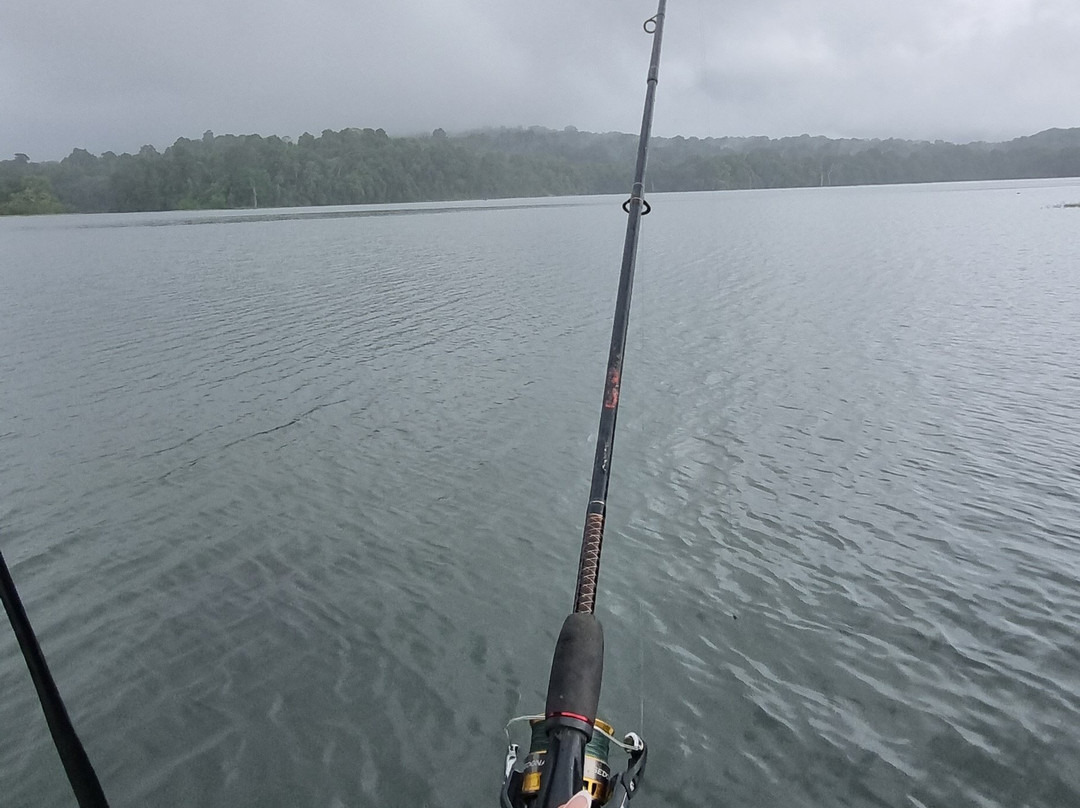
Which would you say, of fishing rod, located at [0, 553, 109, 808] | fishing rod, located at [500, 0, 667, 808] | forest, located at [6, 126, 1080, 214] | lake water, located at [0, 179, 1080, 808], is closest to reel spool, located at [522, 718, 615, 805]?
fishing rod, located at [500, 0, 667, 808]

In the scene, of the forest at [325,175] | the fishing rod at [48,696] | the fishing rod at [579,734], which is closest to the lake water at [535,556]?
the fishing rod at [579,734]

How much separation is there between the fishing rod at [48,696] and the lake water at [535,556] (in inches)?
145

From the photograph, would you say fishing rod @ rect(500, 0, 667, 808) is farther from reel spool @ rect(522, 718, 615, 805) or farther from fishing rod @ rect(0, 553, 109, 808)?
fishing rod @ rect(0, 553, 109, 808)

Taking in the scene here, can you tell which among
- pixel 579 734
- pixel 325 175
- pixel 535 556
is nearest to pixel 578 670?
pixel 579 734

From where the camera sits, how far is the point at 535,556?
9.67 meters

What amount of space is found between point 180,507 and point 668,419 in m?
8.14

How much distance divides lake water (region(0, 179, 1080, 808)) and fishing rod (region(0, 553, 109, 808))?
3.67 meters

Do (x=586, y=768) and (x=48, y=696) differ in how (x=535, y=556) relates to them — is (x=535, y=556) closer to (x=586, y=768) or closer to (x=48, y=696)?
(x=586, y=768)

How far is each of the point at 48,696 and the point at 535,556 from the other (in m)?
7.37

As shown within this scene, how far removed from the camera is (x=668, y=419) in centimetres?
1470

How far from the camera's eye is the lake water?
630 centimetres

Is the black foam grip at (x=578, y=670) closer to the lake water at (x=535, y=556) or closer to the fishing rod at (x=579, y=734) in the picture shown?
the fishing rod at (x=579, y=734)

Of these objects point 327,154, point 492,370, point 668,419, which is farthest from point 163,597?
point 327,154

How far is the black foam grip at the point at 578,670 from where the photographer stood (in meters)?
3.16
